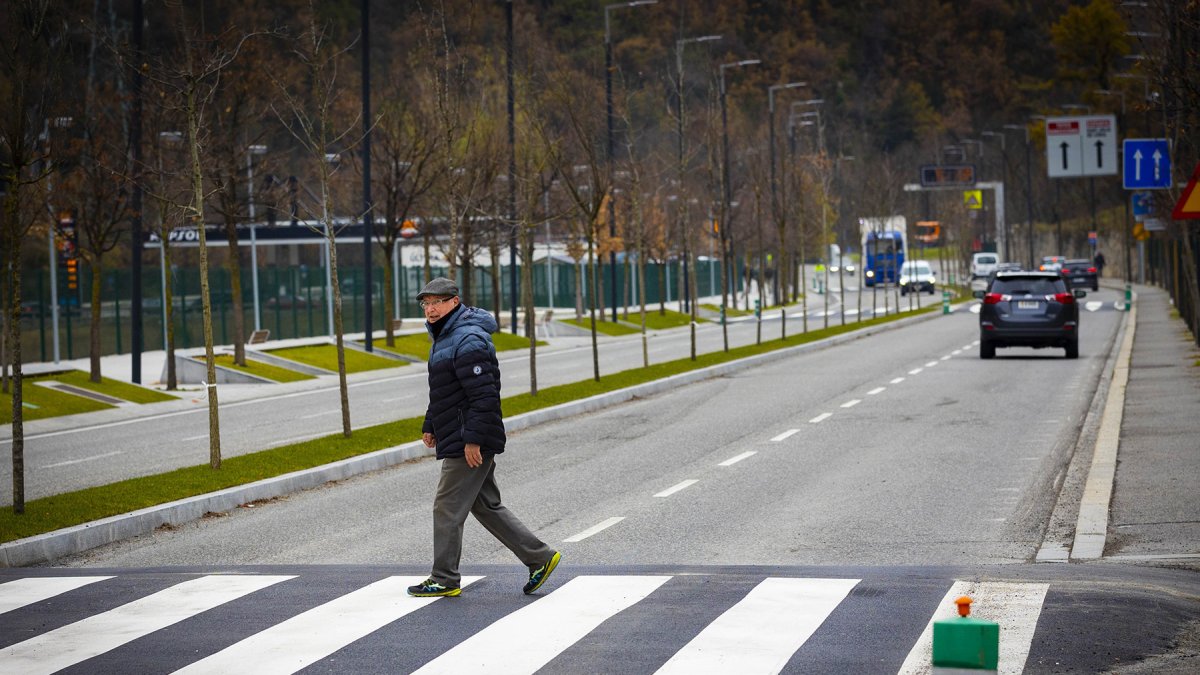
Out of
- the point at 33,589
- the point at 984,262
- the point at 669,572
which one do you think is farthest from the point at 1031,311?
the point at 984,262

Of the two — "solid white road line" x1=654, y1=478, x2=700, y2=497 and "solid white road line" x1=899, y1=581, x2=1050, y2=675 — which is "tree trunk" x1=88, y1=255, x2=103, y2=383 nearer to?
"solid white road line" x1=654, y1=478, x2=700, y2=497

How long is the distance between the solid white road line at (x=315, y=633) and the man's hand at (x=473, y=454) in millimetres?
801

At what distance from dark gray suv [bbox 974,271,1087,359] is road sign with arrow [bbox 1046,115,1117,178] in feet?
69.0

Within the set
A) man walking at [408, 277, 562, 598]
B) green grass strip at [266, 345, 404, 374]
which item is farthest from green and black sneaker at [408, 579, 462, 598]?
green grass strip at [266, 345, 404, 374]

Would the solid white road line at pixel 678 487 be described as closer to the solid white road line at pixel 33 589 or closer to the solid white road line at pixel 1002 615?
the solid white road line at pixel 1002 615

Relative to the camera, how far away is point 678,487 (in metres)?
14.2

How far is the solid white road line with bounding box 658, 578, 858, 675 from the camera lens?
23.7 ft

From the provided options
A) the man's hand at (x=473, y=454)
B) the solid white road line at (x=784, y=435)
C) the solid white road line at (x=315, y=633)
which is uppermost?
the man's hand at (x=473, y=454)

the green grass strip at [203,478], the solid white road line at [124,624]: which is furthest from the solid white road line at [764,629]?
the green grass strip at [203,478]

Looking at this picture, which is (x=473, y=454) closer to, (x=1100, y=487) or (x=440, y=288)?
(x=440, y=288)

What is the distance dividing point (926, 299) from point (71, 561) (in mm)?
82221

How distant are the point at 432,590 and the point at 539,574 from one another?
0.62 m

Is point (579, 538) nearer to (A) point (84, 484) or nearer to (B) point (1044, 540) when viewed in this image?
(B) point (1044, 540)

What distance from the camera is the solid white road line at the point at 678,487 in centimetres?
1378
